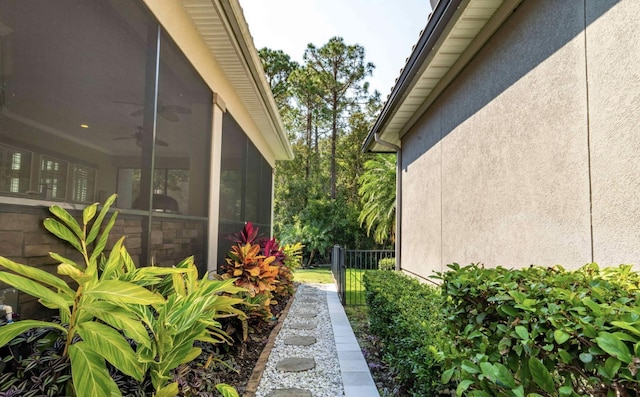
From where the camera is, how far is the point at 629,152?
187 cm

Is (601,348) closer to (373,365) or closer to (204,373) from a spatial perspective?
(204,373)

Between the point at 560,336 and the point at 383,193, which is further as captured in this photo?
the point at 383,193

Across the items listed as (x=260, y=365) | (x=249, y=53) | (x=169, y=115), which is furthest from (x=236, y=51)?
(x=260, y=365)

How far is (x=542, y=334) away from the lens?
1.20 meters

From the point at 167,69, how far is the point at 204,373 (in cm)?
261

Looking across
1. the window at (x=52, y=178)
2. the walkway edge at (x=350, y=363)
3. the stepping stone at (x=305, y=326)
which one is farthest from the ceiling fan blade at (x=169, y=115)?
the stepping stone at (x=305, y=326)

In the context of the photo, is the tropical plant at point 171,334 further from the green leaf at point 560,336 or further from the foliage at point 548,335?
the green leaf at point 560,336

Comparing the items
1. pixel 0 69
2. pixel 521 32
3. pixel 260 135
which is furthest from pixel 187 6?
pixel 260 135

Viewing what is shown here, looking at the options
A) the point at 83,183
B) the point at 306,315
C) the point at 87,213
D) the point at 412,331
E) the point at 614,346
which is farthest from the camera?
the point at 306,315

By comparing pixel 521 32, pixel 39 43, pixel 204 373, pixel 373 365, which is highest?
pixel 521 32

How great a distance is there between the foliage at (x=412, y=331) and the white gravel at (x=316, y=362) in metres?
0.60

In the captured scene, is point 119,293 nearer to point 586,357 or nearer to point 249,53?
point 586,357

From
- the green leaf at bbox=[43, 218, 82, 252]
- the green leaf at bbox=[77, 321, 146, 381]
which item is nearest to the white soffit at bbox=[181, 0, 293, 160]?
the green leaf at bbox=[43, 218, 82, 252]

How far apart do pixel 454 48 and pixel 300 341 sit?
13.0ft
